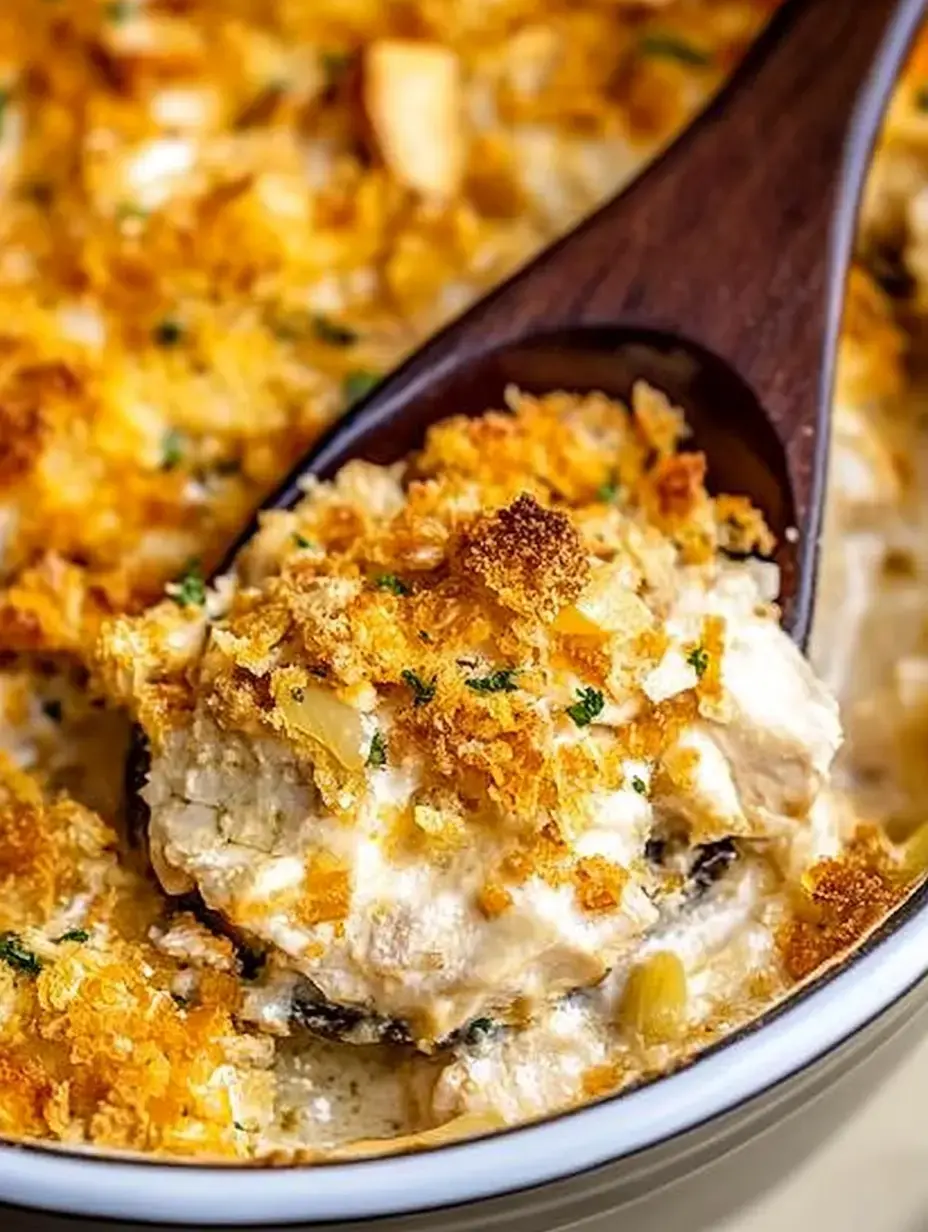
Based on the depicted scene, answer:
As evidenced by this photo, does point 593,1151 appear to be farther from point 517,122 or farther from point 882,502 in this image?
point 517,122

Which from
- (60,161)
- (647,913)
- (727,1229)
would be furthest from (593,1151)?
(60,161)

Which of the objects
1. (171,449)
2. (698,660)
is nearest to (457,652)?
(698,660)

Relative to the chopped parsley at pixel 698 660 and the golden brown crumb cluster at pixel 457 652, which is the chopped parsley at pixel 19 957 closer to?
the golden brown crumb cluster at pixel 457 652

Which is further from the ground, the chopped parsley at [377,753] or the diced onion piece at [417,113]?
the diced onion piece at [417,113]

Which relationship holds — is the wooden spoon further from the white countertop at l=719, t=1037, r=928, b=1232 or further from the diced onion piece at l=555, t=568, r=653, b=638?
the white countertop at l=719, t=1037, r=928, b=1232

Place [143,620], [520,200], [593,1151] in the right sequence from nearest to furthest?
[593,1151], [143,620], [520,200]

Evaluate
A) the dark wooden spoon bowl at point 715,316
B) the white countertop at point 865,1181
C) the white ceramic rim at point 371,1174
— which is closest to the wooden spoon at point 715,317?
the dark wooden spoon bowl at point 715,316

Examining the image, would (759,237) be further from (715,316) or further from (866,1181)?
(866,1181)
